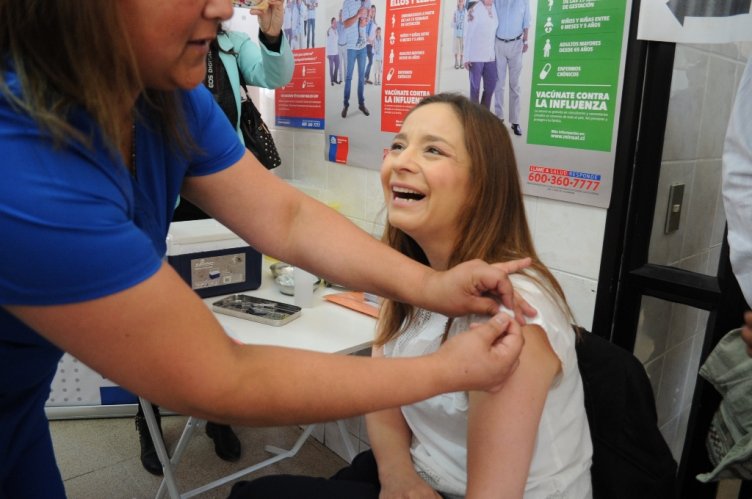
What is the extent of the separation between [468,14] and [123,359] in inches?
69.3

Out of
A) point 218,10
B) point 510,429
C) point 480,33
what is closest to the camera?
point 218,10

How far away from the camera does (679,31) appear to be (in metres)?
1.56

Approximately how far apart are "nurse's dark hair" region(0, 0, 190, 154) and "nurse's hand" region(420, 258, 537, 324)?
0.58 metres

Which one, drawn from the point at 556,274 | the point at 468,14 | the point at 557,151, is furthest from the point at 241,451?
the point at 468,14

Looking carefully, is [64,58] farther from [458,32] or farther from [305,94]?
[305,94]

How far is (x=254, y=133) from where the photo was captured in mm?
2535

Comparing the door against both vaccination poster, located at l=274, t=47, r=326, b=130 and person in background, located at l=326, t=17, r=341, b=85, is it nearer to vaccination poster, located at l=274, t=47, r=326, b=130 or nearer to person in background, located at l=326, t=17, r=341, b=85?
person in background, located at l=326, t=17, r=341, b=85

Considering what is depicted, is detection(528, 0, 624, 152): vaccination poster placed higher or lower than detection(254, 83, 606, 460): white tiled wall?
higher

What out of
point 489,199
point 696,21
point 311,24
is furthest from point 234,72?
point 696,21

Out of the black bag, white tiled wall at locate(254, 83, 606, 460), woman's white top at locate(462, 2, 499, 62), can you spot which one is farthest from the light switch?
the black bag

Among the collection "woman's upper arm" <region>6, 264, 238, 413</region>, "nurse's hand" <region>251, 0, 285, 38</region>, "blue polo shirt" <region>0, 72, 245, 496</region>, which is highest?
"nurse's hand" <region>251, 0, 285, 38</region>

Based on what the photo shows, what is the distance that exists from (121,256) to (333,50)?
223 centimetres

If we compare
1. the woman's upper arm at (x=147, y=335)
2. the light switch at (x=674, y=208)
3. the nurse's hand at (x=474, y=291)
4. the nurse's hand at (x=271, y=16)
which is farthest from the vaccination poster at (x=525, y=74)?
the woman's upper arm at (x=147, y=335)

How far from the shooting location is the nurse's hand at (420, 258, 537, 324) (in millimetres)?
985
